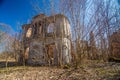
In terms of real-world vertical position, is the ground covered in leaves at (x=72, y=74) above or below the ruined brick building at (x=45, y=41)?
below

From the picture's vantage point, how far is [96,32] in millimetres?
7340

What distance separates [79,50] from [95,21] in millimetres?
2300

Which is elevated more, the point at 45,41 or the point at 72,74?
the point at 45,41

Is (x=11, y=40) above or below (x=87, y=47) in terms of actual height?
above

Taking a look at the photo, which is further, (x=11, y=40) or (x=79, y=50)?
(x=11, y=40)

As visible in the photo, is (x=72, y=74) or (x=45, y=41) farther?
(x=45, y=41)

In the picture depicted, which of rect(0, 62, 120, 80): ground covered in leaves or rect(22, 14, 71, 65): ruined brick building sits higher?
rect(22, 14, 71, 65): ruined brick building

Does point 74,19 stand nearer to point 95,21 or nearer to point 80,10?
point 80,10

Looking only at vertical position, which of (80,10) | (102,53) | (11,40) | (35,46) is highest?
(80,10)

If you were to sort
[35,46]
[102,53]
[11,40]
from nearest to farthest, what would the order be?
1. [102,53]
2. [35,46]
3. [11,40]

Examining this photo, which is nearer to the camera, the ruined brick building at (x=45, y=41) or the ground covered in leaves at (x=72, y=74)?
the ground covered in leaves at (x=72, y=74)

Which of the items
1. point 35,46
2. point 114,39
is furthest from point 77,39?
point 114,39

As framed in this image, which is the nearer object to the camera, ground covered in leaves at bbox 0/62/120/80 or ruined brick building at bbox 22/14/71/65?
ground covered in leaves at bbox 0/62/120/80

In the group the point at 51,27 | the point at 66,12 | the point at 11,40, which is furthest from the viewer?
the point at 11,40
